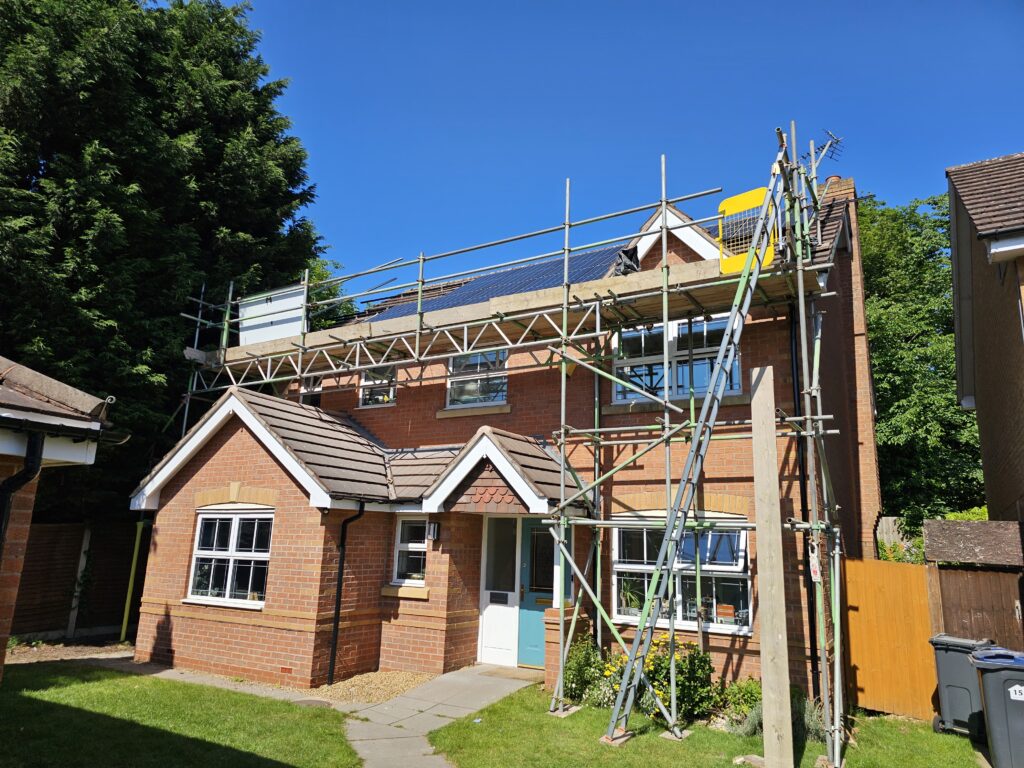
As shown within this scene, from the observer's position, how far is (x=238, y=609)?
456 inches

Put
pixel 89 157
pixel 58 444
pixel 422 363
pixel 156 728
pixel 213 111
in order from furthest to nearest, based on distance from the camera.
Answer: pixel 213 111
pixel 89 157
pixel 422 363
pixel 156 728
pixel 58 444

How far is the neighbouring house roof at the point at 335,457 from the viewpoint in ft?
36.0

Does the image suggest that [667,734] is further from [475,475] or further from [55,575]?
[55,575]

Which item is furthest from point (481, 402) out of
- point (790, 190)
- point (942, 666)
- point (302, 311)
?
point (942, 666)

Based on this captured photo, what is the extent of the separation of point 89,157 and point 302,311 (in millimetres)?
5464

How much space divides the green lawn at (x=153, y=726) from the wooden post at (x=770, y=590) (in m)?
4.34

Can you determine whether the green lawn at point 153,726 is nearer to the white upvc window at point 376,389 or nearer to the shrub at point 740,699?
the shrub at point 740,699

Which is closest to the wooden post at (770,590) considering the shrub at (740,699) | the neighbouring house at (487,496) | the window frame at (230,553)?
the shrub at (740,699)

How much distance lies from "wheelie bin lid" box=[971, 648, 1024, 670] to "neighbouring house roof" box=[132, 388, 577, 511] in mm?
5573

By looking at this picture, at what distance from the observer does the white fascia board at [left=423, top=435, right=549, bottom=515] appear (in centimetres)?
1041

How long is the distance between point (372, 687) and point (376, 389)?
21.4 feet

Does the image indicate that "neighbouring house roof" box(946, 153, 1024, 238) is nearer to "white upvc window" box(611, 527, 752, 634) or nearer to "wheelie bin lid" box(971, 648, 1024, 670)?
"wheelie bin lid" box(971, 648, 1024, 670)

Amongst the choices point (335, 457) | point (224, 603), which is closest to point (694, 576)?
point (335, 457)

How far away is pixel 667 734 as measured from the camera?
26.8ft
